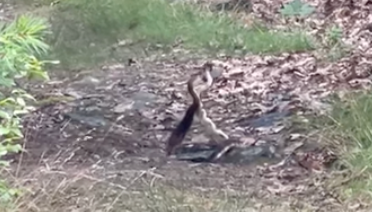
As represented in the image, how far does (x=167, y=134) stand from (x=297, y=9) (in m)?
4.20

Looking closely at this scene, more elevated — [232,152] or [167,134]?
[232,152]

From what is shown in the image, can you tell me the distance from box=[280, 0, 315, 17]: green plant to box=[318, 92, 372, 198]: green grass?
163 inches

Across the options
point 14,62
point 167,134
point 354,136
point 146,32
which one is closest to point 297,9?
point 146,32

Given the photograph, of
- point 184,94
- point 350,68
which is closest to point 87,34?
point 184,94

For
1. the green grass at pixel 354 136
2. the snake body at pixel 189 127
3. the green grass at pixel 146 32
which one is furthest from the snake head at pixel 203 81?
the green grass at pixel 146 32

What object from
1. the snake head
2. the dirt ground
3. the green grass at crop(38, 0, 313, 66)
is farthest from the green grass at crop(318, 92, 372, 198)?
the green grass at crop(38, 0, 313, 66)

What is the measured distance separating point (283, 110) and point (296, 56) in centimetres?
181

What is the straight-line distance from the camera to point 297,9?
10859mm

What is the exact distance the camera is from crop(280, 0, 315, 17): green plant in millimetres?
10711

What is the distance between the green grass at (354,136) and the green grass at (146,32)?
2946 millimetres

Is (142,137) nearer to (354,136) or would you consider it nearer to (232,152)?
(232,152)

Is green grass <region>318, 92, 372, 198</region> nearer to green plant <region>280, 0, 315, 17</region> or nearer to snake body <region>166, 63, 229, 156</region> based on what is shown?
snake body <region>166, 63, 229, 156</region>

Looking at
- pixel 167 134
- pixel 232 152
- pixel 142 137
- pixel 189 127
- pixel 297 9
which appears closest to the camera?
pixel 232 152

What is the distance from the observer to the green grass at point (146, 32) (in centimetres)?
950
